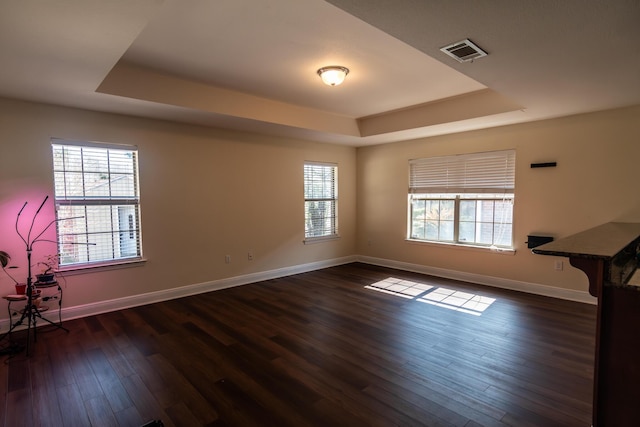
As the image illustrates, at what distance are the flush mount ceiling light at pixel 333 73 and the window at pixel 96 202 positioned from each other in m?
2.54

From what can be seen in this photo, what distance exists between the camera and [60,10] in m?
1.78

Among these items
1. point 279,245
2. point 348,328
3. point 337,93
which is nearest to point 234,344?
point 348,328

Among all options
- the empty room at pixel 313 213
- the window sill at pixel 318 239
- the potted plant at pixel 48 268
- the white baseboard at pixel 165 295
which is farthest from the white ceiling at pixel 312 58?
the white baseboard at pixel 165 295

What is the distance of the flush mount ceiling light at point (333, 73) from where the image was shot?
3238mm

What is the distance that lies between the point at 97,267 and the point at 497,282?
5.34 m

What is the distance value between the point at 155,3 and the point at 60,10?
21.7 inches

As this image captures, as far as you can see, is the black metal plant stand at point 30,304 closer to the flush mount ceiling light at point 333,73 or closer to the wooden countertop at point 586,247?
the flush mount ceiling light at point 333,73

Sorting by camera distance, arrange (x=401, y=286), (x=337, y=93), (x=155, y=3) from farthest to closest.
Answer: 1. (x=401, y=286)
2. (x=337, y=93)
3. (x=155, y=3)

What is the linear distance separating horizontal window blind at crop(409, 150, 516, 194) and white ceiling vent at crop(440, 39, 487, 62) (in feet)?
9.42

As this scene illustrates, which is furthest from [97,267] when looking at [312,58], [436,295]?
[436,295]

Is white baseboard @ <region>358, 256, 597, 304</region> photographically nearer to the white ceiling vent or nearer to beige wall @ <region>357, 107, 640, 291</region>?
beige wall @ <region>357, 107, 640, 291</region>

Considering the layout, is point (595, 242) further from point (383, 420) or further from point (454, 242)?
point (454, 242)

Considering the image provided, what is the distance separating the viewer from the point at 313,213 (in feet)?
20.2

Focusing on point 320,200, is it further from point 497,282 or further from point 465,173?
point 497,282
